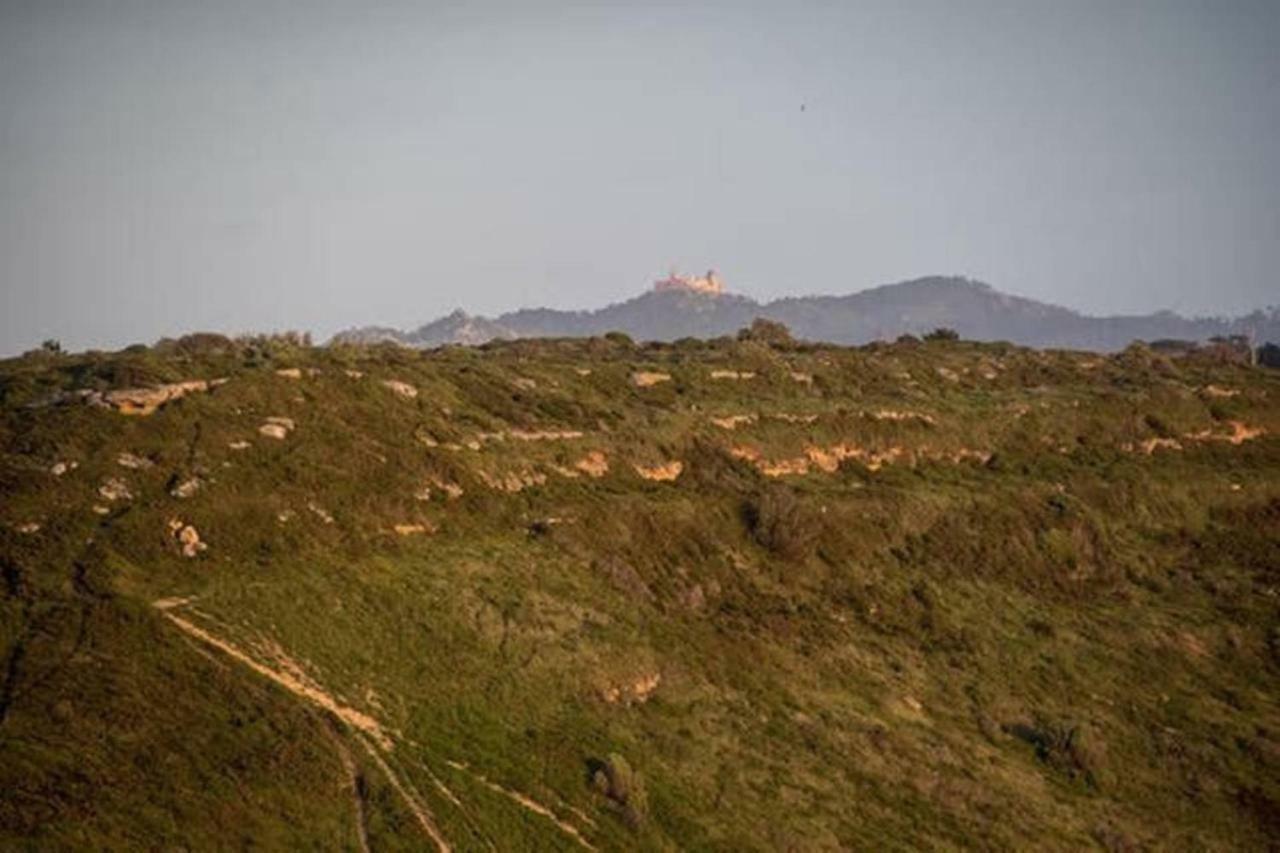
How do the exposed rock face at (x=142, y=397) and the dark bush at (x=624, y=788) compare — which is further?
the exposed rock face at (x=142, y=397)

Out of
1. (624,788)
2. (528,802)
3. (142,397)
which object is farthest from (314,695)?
(142,397)

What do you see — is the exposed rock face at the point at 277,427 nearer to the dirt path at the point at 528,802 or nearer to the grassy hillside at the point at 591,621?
the grassy hillside at the point at 591,621

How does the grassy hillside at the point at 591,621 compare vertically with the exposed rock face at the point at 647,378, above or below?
below

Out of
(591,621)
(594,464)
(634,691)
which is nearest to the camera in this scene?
(634,691)

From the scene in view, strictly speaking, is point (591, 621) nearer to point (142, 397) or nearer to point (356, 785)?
point (356, 785)

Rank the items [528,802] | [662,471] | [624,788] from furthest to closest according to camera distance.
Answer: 1. [662,471]
2. [624,788]
3. [528,802]

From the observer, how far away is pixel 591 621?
3334 cm

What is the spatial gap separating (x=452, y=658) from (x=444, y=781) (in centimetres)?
478

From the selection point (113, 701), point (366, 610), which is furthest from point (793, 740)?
point (113, 701)

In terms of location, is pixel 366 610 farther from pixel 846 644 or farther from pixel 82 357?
pixel 82 357

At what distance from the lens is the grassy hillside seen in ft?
78.8

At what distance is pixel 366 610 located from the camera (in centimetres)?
2962

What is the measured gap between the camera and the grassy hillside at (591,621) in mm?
24016

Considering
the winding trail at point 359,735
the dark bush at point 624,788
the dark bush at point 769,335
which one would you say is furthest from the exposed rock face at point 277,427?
the dark bush at point 769,335
